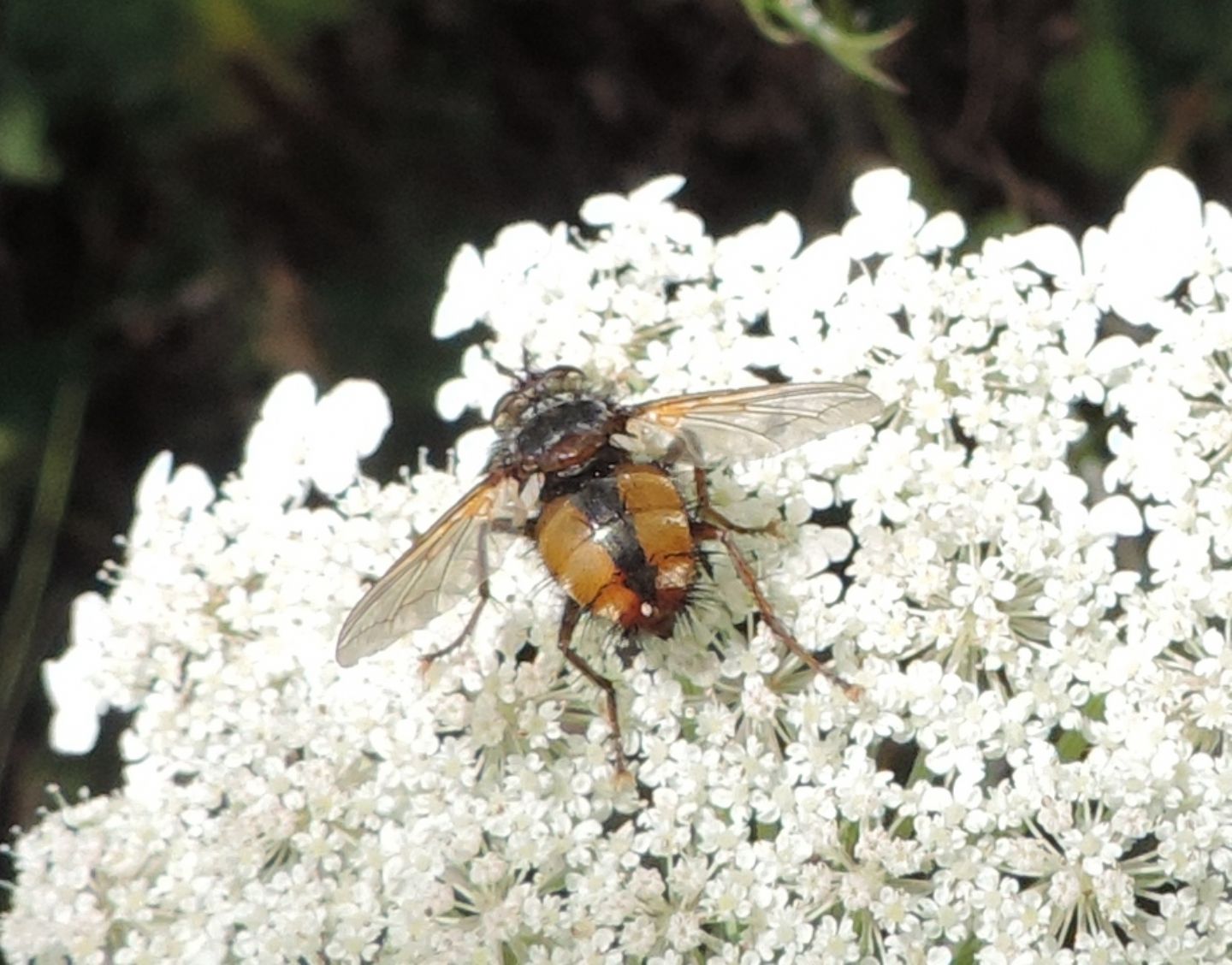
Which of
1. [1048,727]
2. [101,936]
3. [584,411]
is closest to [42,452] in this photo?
[101,936]

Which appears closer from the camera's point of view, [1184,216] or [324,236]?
[1184,216]

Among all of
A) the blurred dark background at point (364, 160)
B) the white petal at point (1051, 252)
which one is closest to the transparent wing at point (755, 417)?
the white petal at point (1051, 252)

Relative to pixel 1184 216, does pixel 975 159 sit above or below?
above

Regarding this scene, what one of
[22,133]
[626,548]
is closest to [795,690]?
[626,548]

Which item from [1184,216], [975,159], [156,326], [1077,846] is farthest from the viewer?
[156,326]

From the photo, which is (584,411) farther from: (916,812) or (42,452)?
(42,452)

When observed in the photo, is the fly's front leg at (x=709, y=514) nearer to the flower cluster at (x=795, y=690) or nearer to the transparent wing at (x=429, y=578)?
the flower cluster at (x=795, y=690)
